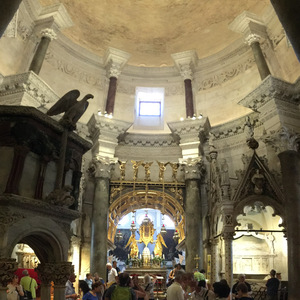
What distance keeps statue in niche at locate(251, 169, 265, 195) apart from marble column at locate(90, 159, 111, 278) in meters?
6.17

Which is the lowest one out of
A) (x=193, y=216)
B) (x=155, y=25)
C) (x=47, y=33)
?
(x=193, y=216)

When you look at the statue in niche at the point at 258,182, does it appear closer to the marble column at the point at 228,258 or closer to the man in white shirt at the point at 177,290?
the marble column at the point at 228,258

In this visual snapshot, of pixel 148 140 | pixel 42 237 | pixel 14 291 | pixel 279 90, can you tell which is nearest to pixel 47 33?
pixel 148 140

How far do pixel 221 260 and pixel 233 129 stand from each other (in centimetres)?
572

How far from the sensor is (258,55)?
578 inches

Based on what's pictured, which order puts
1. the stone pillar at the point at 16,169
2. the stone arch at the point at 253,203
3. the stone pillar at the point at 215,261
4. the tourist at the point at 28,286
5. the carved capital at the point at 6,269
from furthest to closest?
the stone pillar at the point at 215,261, the stone arch at the point at 253,203, the tourist at the point at 28,286, the stone pillar at the point at 16,169, the carved capital at the point at 6,269

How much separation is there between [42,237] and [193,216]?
1012cm

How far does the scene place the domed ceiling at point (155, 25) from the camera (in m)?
17.6

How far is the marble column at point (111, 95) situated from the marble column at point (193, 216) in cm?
485

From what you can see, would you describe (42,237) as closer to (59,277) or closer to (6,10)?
(59,277)

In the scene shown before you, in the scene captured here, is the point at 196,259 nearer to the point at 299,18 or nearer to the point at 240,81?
the point at 240,81

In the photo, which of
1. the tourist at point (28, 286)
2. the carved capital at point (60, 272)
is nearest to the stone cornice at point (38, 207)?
the carved capital at point (60, 272)

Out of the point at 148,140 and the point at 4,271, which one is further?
the point at 148,140

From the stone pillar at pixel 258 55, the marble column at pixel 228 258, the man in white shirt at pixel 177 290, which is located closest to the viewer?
the man in white shirt at pixel 177 290
